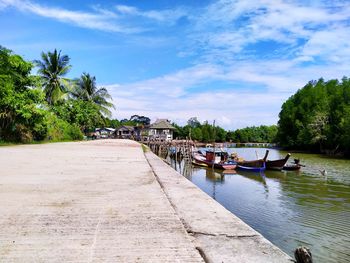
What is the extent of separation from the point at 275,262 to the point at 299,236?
719cm

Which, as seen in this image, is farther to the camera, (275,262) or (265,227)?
(265,227)

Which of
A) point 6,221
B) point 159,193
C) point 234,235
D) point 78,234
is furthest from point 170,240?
point 159,193

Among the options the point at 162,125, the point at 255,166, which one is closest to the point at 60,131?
the point at 255,166

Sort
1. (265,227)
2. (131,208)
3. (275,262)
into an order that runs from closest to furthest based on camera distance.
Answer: (275,262) < (131,208) < (265,227)

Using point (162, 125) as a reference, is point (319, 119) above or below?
above

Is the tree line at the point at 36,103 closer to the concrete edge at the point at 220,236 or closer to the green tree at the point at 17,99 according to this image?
the green tree at the point at 17,99

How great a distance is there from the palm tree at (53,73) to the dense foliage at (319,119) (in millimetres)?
39582

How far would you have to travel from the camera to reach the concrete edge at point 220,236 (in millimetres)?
3057

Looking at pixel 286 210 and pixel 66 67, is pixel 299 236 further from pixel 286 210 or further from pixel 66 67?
pixel 66 67

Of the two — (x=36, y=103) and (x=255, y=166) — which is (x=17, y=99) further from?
(x=255, y=166)

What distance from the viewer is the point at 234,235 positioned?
368 cm

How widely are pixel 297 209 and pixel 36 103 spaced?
20.1 meters

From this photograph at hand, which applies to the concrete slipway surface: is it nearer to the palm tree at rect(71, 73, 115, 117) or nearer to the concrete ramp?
the concrete ramp

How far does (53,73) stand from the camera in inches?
1501
